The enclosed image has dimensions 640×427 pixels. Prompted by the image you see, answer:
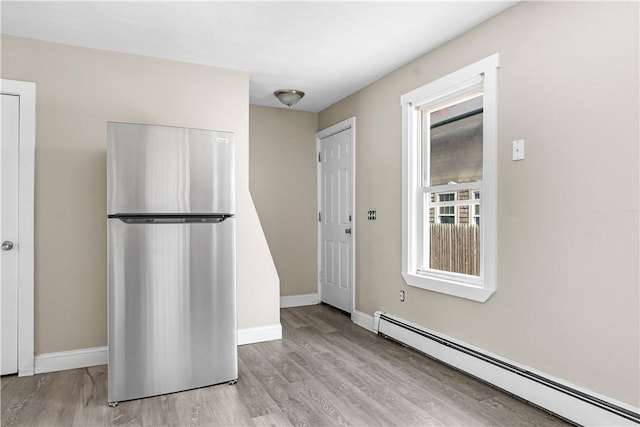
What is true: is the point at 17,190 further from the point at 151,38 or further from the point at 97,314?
the point at 151,38

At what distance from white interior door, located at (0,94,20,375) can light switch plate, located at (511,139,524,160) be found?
3.33 metres

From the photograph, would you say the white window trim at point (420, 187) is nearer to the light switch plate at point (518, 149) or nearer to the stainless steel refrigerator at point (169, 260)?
the light switch plate at point (518, 149)

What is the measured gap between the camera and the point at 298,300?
189 inches

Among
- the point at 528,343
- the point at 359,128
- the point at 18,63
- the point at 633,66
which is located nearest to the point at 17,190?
the point at 18,63

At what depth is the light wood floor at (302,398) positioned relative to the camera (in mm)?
2154

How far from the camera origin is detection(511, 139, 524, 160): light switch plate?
236cm

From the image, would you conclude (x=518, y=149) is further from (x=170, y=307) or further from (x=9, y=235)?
(x=9, y=235)

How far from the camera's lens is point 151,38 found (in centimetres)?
284

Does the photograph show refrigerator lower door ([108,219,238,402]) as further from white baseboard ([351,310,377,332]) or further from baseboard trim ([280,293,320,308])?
baseboard trim ([280,293,320,308])

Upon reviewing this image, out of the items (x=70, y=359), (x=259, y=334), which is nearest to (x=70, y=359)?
(x=70, y=359)

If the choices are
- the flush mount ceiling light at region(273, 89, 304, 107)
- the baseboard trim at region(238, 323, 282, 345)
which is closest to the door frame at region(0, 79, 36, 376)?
the baseboard trim at region(238, 323, 282, 345)

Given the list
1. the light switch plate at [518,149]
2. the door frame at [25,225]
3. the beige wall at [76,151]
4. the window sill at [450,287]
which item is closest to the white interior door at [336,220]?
the window sill at [450,287]

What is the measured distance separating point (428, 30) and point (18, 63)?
289 cm

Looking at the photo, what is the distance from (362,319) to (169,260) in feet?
7.06
